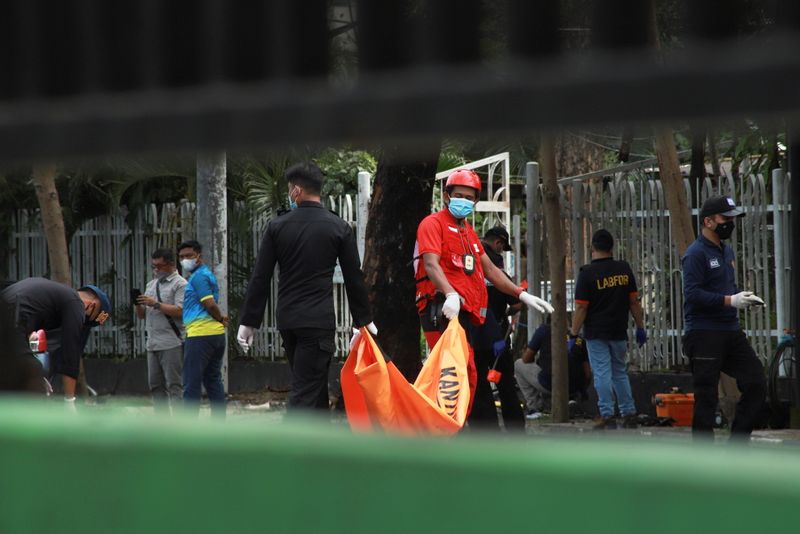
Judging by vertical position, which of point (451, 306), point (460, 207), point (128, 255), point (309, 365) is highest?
point (128, 255)

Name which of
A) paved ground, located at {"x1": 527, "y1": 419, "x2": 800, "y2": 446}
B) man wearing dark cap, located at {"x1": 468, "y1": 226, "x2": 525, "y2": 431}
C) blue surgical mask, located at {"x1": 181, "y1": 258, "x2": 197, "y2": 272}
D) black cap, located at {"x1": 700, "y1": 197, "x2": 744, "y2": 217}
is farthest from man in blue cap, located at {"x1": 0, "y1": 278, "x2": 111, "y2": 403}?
black cap, located at {"x1": 700, "y1": 197, "x2": 744, "y2": 217}

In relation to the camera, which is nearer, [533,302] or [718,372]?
[718,372]

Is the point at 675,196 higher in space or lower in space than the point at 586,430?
higher

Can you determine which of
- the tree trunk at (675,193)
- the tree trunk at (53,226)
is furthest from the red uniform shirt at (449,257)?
the tree trunk at (53,226)

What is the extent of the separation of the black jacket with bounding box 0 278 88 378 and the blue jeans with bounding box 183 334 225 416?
5.94ft

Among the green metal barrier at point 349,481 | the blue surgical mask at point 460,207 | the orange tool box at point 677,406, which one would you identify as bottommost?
the orange tool box at point 677,406

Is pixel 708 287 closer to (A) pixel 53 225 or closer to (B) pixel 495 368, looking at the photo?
(B) pixel 495 368

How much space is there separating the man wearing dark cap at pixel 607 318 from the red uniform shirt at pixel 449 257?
10.3ft

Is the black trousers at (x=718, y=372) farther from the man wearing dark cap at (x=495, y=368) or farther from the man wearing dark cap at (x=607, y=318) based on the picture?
the man wearing dark cap at (x=607, y=318)

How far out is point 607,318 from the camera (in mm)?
11820

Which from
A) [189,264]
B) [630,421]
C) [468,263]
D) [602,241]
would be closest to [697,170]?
[602,241]

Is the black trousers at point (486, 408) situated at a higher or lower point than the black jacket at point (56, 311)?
lower

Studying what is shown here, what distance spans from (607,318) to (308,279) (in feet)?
14.4

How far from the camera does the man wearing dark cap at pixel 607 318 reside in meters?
11.8
